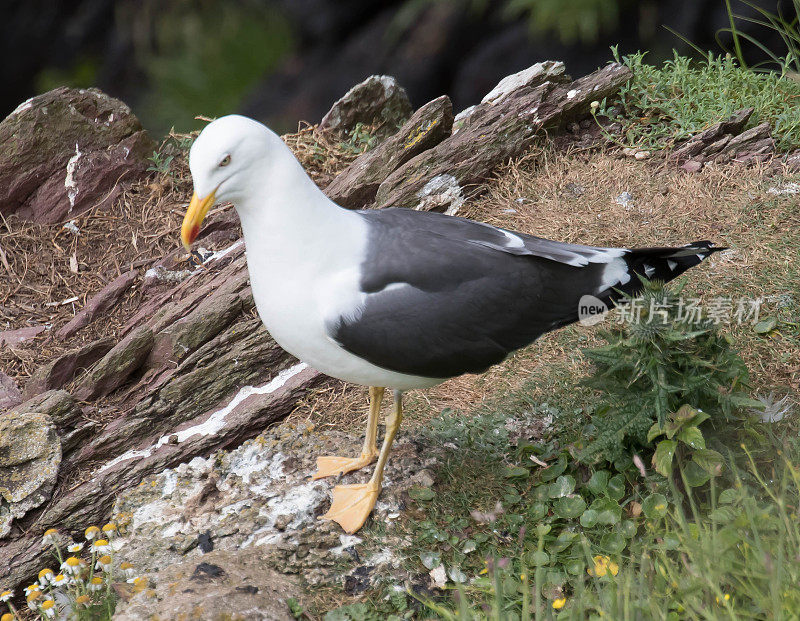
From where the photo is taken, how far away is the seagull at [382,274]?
2.36 m

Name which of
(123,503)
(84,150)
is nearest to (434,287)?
(123,503)

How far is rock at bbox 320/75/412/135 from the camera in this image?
493 centimetres

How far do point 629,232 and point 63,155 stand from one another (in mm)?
3145

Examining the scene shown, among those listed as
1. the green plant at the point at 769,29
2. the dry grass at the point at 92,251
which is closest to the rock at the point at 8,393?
the dry grass at the point at 92,251

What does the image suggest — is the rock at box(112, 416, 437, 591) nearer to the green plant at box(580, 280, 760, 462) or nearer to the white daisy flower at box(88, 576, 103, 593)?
the white daisy flower at box(88, 576, 103, 593)

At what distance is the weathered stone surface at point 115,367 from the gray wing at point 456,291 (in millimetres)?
1441

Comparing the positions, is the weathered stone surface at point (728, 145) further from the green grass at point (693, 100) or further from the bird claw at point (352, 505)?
the bird claw at point (352, 505)

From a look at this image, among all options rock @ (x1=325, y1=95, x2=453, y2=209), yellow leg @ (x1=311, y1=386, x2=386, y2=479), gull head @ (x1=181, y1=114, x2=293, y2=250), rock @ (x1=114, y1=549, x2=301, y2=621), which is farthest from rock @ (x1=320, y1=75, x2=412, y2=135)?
rock @ (x1=114, y1=549, x2=301, y2=621)

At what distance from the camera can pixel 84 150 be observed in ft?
15.3

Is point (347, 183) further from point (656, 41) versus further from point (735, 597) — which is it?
point (735, 597)

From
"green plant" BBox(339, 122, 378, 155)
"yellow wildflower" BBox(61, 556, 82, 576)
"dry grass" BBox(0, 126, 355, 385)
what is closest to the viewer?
"yellow wildflower" BBox(61, 556, 82, 576)

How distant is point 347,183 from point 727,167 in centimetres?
198

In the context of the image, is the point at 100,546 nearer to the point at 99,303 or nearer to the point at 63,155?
the point at 99,303

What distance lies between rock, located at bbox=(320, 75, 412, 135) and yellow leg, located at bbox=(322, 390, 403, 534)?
2.59 meters
